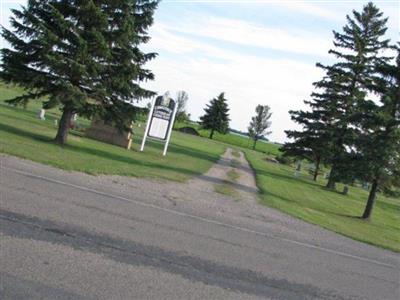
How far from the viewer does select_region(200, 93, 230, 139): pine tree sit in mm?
99062

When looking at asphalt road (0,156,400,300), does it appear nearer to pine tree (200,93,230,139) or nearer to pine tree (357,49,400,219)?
pine tree (357,49,400,219)

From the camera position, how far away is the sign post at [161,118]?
2673 cm

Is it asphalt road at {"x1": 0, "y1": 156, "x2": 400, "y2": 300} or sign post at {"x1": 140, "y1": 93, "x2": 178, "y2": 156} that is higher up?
sign post at {"x1": 140, "y1": 93, "x2": 178, "y2": 156}

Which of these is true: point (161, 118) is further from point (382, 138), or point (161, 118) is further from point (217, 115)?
point (217, 115)

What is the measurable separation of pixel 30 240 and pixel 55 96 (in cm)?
1425

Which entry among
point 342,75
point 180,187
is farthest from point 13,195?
point 342,75

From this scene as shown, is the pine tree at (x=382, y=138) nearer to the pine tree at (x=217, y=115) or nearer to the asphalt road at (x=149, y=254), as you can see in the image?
the asphalt road at (x=149, y=254)

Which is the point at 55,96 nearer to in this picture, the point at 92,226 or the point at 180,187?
the point at 180,187

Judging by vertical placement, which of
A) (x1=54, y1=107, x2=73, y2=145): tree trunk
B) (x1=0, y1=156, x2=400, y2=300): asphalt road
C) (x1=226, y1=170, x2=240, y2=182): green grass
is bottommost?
(x1=0, y1=156, x2=400, y2=300): asphalt road

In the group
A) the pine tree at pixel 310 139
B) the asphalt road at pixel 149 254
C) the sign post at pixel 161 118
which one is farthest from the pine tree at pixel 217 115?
the asphalt road at pixel 149 254

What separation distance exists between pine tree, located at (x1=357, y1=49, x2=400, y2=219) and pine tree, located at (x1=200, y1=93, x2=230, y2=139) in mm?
76740

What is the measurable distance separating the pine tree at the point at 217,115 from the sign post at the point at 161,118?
71854mm

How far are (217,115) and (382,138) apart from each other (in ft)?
261

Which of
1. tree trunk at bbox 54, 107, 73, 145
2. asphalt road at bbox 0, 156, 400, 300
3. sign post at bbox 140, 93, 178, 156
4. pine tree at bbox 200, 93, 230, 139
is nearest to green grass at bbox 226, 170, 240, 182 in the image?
sign post at bbox 140, 93, 178, 156
